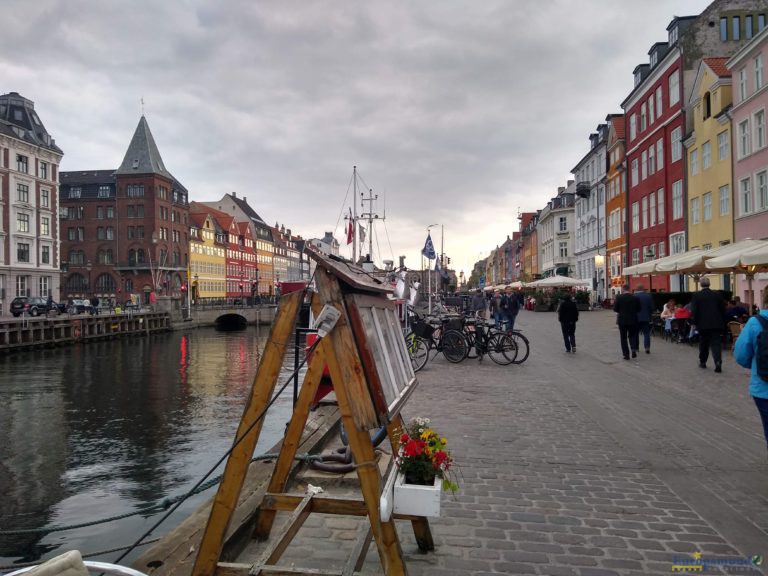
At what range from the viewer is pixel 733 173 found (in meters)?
29.5

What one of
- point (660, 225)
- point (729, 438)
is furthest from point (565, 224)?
point (729, 438)

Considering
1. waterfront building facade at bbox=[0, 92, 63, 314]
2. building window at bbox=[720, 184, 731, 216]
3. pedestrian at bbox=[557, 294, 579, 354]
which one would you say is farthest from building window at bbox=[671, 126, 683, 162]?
waterfront building facade at bbox=[0, 92, 63, 314]

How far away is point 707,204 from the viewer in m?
33.1

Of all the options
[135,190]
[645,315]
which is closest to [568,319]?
[645,315]

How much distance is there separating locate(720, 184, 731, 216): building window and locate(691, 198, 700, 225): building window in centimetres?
334

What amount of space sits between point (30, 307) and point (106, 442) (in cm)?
3840

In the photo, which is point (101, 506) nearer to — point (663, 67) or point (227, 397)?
point (227, 397)

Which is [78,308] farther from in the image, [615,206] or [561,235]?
[561,235]

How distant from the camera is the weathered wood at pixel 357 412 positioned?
3236 millimetres

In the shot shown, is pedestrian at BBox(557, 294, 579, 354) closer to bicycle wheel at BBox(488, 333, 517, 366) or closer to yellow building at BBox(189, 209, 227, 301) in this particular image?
bicycle wheel at BBox(488, 333, 517, 366)

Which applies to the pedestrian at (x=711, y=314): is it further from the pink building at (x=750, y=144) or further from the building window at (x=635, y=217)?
the building window at (x=635, y=217)

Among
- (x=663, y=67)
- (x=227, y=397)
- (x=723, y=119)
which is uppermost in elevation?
(x=663, y=67)

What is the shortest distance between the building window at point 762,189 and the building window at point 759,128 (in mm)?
1229

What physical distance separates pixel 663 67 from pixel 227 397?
35.6 metres
